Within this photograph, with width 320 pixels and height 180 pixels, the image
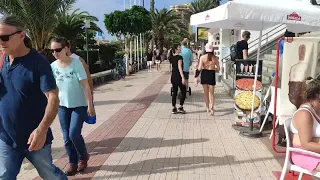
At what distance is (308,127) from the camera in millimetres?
2871

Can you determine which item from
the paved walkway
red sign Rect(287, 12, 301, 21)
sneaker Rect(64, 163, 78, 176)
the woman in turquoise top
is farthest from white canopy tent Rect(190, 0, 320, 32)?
sneaker Rect(64, 163, 78, 176)

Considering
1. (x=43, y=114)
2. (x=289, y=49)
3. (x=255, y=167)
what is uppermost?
(x=289, y=49)

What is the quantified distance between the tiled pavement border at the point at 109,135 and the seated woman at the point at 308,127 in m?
2.43

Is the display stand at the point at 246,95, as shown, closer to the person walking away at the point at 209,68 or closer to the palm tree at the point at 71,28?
the person walking away at the point at 209,68

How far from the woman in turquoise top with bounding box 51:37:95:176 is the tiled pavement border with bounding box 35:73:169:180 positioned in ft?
1.56

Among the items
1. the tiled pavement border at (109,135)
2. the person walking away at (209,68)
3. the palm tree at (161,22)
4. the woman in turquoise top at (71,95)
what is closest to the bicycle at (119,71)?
the tiled pavement border at (109,135)

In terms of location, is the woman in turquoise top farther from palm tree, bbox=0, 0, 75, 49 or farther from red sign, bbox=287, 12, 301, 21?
palm tree, bbox=0, 0, 75, 49

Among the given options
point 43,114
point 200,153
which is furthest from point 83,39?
point 43,114

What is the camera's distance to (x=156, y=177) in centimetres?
418

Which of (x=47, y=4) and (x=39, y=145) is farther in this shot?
(x=47, y=4)

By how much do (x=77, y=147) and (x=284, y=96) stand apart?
2.76 m

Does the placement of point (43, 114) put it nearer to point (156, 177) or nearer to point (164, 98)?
point (156, 177)

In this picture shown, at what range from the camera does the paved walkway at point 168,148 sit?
4348 millimetres

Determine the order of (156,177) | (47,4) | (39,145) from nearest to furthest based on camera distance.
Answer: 1. (39,145)
2. (156,177)
3. (47,4)
